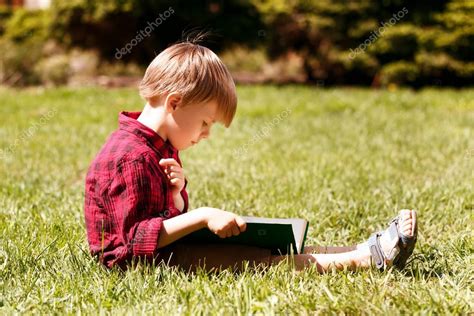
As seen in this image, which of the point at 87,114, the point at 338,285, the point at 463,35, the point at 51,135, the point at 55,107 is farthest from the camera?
the point at 463,35

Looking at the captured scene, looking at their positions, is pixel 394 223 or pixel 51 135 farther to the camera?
pixel 51 135

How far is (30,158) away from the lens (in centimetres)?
508

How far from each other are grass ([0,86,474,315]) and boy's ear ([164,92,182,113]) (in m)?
0.61

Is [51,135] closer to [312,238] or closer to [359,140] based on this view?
[359,140]

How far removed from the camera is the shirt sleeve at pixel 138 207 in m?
2.27

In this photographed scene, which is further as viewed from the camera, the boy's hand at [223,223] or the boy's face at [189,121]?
the boy's face at [189,121]

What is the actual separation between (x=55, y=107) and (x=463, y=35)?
6.36 m

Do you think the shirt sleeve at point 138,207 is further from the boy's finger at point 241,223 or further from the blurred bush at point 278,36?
the blurred bush at point 278,36

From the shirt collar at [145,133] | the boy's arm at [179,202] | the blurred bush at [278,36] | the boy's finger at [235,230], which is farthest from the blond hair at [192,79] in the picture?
the blurred bush at [278,36]

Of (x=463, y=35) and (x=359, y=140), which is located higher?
(x=463, y=35)

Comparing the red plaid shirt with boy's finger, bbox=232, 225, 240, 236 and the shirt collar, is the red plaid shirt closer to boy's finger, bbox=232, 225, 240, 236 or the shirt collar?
the shirt collar

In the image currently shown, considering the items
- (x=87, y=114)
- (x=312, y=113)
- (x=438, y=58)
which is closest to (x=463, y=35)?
(x=438, y=58)

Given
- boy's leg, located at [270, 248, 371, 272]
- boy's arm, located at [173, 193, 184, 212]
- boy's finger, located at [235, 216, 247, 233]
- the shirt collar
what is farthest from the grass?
the shirt collar

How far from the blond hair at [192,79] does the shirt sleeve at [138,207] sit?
0.97ft
